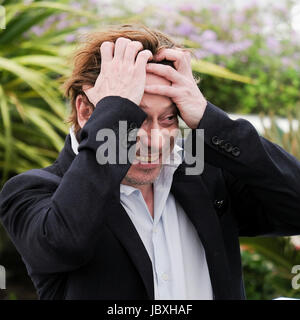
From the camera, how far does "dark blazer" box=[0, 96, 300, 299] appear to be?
4.30ft

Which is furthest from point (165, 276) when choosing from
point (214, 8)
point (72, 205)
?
point (214, 8)

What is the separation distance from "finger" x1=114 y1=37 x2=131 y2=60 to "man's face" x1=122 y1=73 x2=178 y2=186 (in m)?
0.09

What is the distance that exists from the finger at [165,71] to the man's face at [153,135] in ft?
0.07

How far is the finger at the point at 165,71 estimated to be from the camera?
4.70 ft

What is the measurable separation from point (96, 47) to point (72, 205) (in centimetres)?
53

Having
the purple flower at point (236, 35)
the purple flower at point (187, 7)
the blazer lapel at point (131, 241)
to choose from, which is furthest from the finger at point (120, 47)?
the purple flower at point (187, 7)

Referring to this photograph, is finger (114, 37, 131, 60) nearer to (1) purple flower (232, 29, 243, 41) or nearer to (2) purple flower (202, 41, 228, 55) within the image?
(2) purple flower (202, 41, 228, 55)

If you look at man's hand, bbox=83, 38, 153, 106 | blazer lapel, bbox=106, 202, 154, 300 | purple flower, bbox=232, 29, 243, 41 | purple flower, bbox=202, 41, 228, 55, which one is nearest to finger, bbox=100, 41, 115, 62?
man's hand, bbox=83, 38, 153, 106

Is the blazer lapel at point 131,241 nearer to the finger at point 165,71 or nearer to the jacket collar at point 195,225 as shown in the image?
the jacket collar at point 195,225

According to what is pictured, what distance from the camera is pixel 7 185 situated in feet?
4.84
